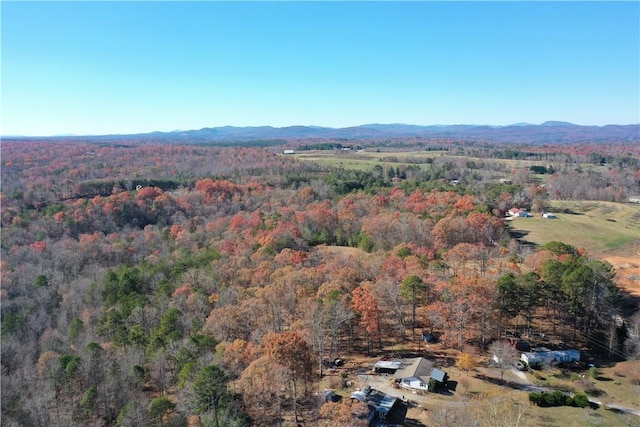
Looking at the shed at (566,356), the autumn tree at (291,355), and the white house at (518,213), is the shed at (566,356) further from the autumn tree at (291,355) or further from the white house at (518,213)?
the white house at (518,213)

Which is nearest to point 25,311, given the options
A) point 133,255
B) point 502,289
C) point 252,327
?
point 133,255

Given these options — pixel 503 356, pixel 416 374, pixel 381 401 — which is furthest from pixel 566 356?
pixel 381 401

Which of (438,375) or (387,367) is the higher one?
(438,375)

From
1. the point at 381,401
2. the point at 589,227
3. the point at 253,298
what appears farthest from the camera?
the point at 589,227

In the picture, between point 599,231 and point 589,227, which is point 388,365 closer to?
point 599,231

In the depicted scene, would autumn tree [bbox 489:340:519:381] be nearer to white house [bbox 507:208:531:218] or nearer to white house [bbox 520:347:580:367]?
white house [bbox 520:347:580:367]

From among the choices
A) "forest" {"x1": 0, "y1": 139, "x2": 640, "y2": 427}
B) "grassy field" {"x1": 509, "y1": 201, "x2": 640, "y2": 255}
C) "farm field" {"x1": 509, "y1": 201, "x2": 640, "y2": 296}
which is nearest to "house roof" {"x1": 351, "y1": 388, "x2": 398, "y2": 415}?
"forest" {"x1": 0, "y1": 139, "x2": 640, "y2": 427}
